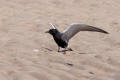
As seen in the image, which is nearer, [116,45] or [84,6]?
[116,45]

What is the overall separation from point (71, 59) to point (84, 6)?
5.60 metres

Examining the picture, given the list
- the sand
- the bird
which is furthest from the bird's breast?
the sand

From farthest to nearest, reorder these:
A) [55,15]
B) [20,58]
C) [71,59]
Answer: [55,15] < [71,59] < [20,58]

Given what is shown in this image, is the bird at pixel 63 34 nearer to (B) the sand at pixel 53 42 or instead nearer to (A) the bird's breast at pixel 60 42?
(A) the bird's breast at pixel 60 42

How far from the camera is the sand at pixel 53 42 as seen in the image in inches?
245

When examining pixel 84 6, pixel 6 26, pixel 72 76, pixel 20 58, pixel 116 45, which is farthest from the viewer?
pixel 84 6

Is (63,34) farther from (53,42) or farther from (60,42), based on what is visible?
(53,42)

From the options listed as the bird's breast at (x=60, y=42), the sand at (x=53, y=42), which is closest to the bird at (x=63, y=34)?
the bird's breast at (x=60, y=42)

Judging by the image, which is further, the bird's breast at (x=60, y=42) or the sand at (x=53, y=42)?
the bird's breast at (x=60, y=42)

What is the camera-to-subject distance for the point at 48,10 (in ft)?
39.1

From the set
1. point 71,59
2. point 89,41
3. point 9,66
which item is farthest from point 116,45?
point 9,66

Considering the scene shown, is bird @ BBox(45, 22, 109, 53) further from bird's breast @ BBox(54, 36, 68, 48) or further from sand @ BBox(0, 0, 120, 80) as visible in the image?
sand @ BBox(0, 0, 120, 80)

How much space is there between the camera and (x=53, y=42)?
8820mm

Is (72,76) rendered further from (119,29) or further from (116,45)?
(119,29)
